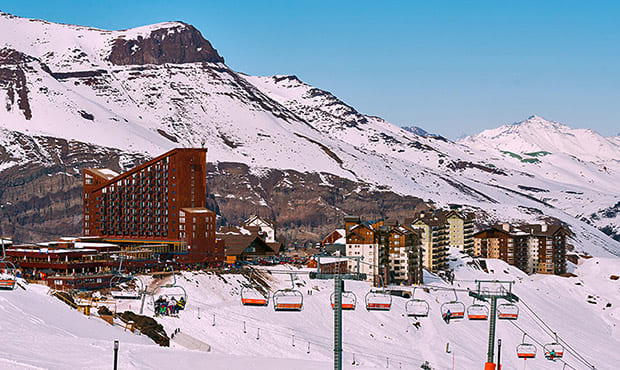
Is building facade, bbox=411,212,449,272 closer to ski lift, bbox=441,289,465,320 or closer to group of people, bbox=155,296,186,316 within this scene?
ski lift, bbox=441,289,465,320

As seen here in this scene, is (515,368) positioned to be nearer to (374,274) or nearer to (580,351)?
(580,351)

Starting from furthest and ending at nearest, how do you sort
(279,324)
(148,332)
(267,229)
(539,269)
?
(539,269) → (267,229) → (279,324) → (148,332)

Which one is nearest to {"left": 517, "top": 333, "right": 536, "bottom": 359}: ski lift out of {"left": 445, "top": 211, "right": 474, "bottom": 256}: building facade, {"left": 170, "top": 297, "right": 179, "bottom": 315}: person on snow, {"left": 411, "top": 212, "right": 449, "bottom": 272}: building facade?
{"left": 170, "top": 297, "right": 179, "bottom": 315}: person on snow

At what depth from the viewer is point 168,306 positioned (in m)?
68.1

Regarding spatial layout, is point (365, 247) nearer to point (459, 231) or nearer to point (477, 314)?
point (477, 314)

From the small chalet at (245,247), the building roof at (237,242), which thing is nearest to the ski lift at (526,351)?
the small chalet at (245,247)

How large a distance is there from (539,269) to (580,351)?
91430 millimetres

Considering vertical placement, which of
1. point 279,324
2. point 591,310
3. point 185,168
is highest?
point 185,168

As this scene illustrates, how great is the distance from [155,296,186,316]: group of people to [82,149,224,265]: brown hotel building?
36.1 m

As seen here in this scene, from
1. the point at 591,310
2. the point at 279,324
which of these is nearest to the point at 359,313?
the point at 279,324

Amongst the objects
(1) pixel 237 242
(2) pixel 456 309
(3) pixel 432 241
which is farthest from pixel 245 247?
(2) pixel 456 309

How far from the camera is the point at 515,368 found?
278 ft

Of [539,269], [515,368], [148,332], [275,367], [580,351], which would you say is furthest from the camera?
[539,269]

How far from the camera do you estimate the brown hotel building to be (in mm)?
111750
